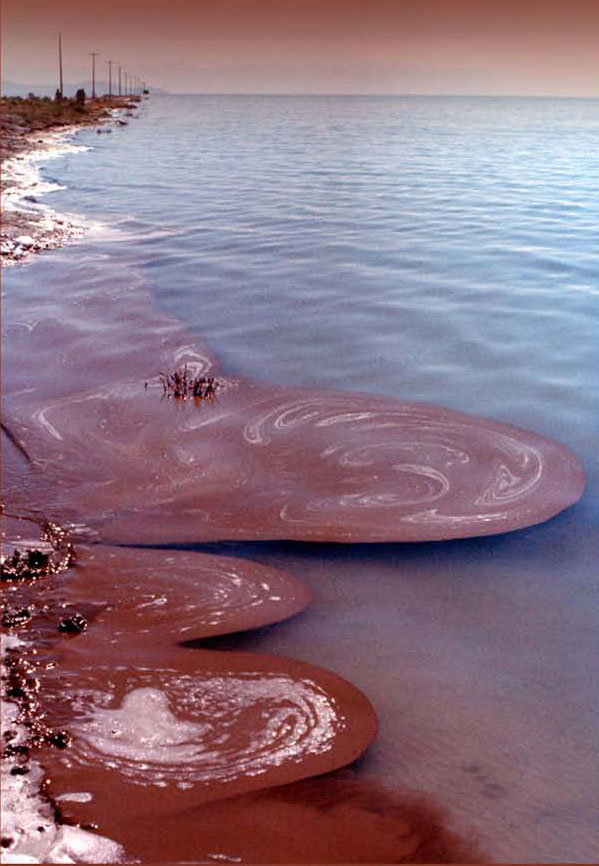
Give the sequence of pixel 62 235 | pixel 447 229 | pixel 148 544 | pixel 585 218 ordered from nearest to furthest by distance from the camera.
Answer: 1. pixel 148 544
2. pixel 62 235
3. pixel 447 229
4. pixel 585 218

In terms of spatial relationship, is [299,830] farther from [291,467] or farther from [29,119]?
[29,119]

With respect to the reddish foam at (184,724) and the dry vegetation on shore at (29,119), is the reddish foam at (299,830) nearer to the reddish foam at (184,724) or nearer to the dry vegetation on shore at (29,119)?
the reddish foam at (184,724)

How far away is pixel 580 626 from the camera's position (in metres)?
5.06

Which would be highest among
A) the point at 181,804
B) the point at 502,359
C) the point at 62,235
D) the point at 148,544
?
the point at 62,235

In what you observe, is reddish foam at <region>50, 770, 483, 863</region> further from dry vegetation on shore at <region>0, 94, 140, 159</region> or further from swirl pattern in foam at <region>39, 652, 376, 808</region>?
dry vegetation on shore at <region>0, 94, 140, 159</region>

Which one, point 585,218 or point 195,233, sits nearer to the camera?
point 195,233

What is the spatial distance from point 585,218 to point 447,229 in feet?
12.0

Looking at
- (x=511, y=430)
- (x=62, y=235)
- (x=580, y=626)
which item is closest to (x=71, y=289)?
(x=62, y=235)

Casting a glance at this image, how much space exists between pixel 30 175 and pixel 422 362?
800 inches

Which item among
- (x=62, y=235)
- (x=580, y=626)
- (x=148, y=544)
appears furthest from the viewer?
(x=62, y=235)

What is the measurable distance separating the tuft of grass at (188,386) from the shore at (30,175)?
21.8 feet

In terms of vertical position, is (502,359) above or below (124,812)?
above

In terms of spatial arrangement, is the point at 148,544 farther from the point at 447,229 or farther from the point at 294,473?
the point at 447,229

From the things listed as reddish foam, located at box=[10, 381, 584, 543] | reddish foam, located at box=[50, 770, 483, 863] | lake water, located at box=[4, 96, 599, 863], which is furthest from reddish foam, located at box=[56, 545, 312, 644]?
reddish foam, located at box=[50, 770, 483, 863]
